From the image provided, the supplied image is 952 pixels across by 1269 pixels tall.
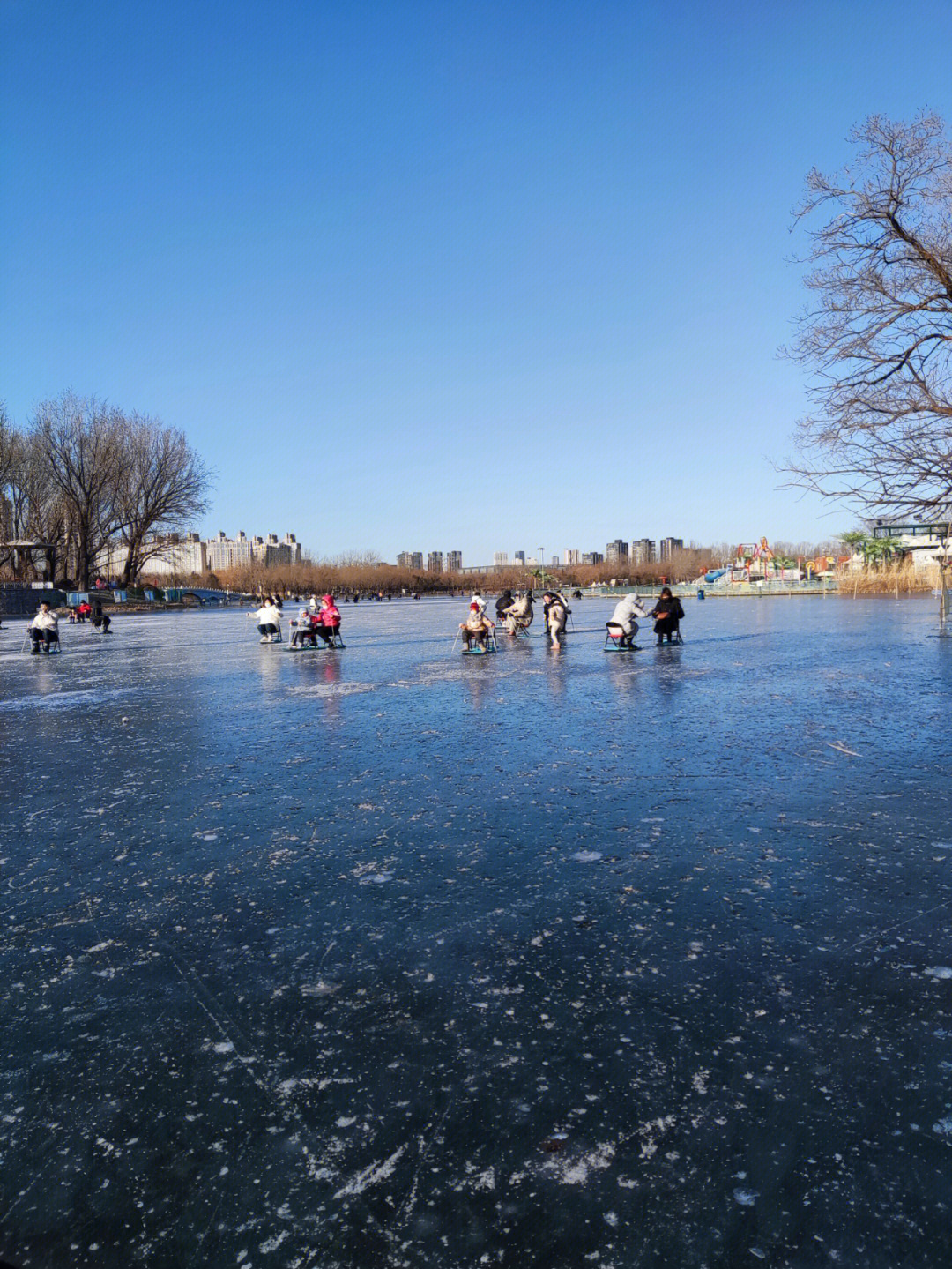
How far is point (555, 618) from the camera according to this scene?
1947 centimetres

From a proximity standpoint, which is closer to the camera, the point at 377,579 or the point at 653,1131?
the point at 653,1131

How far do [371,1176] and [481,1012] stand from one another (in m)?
0.81

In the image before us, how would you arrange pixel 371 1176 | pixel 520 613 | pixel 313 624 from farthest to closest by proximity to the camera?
pixel 520 613 → pixel 313 624 → pixel 371 1176

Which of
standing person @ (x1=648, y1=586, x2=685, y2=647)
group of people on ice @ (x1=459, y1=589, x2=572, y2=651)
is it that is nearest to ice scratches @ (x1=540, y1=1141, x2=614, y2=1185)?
group of people on ice @ (x1=459, y1=589, x2=572, y2=651)

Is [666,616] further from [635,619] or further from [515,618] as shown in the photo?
[515,618]

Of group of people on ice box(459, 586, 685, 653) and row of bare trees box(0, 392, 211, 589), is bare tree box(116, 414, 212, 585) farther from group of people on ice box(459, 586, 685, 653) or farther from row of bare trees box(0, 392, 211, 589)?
group of people on ice box(459, 586, 685, 653)

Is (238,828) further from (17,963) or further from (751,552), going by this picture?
(751,552)

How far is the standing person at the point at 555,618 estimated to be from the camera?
1925cm

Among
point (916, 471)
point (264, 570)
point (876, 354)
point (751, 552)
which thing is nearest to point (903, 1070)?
point (916, 471)

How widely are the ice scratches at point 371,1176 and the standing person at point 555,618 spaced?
16.9 metres

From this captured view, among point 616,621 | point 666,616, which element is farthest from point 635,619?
point 666,616

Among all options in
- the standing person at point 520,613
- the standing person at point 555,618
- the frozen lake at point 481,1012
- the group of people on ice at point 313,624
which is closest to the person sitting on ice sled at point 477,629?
the standing person at point 555,618

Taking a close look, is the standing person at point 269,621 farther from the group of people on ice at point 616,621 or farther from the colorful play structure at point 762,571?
the colorful play structure at point 762,571

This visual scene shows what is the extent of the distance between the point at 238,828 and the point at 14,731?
17.8ft
